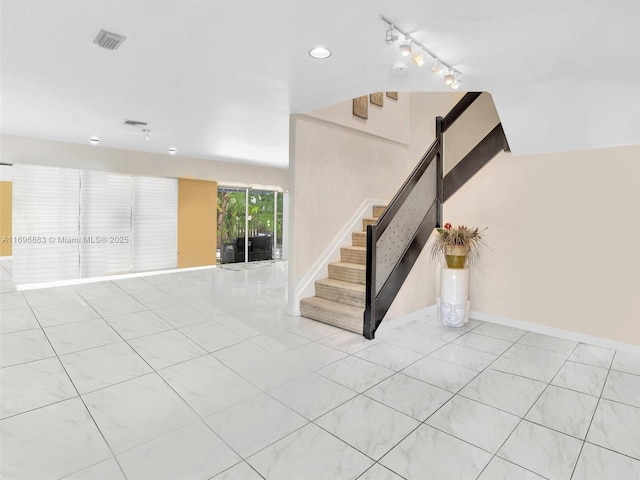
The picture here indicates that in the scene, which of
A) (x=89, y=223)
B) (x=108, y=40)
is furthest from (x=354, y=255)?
(x=89, y=223)

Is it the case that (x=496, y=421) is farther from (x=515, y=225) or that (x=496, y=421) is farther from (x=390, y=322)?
(x=515, y=225)

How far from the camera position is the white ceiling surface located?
7.22 feet

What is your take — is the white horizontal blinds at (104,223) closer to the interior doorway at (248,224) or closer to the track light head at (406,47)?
the interior doorway at (248,224)

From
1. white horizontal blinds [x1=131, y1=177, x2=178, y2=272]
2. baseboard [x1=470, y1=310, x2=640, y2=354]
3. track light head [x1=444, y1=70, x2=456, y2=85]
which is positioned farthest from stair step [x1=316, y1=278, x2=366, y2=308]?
white horizontal blinds [x1=131, y1=177, x2=178, y2=272]

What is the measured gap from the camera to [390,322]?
13.5 ft

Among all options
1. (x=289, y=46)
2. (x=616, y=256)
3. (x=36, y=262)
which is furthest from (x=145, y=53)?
(x=36, y=262)

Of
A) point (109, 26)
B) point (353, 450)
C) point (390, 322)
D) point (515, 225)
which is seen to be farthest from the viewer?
point (515, 225)

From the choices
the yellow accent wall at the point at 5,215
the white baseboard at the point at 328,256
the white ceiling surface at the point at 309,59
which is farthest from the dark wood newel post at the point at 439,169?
the yellow accent wall at the point at 5,215

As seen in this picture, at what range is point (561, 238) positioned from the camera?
13.3 ft

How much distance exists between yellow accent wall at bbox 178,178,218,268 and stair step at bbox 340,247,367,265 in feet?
16.4

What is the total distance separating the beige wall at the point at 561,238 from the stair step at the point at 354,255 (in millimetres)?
1346

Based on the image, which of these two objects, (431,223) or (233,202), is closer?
(431,223)

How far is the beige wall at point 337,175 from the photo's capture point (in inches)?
180

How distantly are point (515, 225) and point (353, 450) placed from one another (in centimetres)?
363
